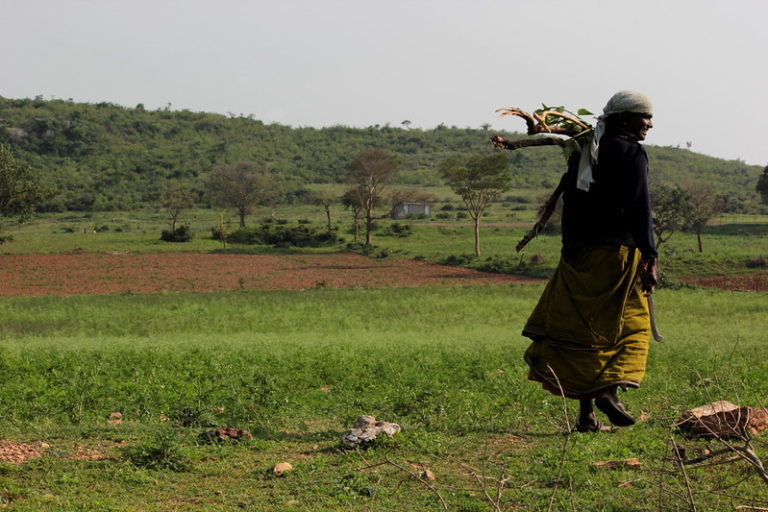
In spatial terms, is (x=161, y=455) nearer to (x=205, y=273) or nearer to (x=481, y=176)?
(x=205, y=273)

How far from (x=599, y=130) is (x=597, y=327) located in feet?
5.43

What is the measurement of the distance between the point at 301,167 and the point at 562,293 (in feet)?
383

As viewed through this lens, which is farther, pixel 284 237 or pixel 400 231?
pixel 400 231

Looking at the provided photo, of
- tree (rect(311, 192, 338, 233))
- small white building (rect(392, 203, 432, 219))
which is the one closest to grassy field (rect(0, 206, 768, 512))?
tree (rect(311, 192, 338, 233))

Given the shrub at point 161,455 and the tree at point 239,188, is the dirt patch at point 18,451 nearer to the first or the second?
the shrub at point 161,455

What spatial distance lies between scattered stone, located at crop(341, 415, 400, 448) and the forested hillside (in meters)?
86.9

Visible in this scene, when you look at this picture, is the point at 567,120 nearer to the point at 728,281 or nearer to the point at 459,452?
the point at 459,452

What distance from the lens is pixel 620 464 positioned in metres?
6.07

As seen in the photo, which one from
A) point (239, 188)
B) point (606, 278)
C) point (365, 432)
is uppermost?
point (239, 188)

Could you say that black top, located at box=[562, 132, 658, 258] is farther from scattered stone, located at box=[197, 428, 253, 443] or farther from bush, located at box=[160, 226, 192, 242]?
bush, located at box=[160, 226, 192, 242]

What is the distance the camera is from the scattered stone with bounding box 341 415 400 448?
6.71 meters

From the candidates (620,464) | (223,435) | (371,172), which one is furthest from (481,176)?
(620,464)

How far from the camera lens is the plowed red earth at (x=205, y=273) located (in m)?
31.2

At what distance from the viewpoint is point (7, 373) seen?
10508 millimetres
